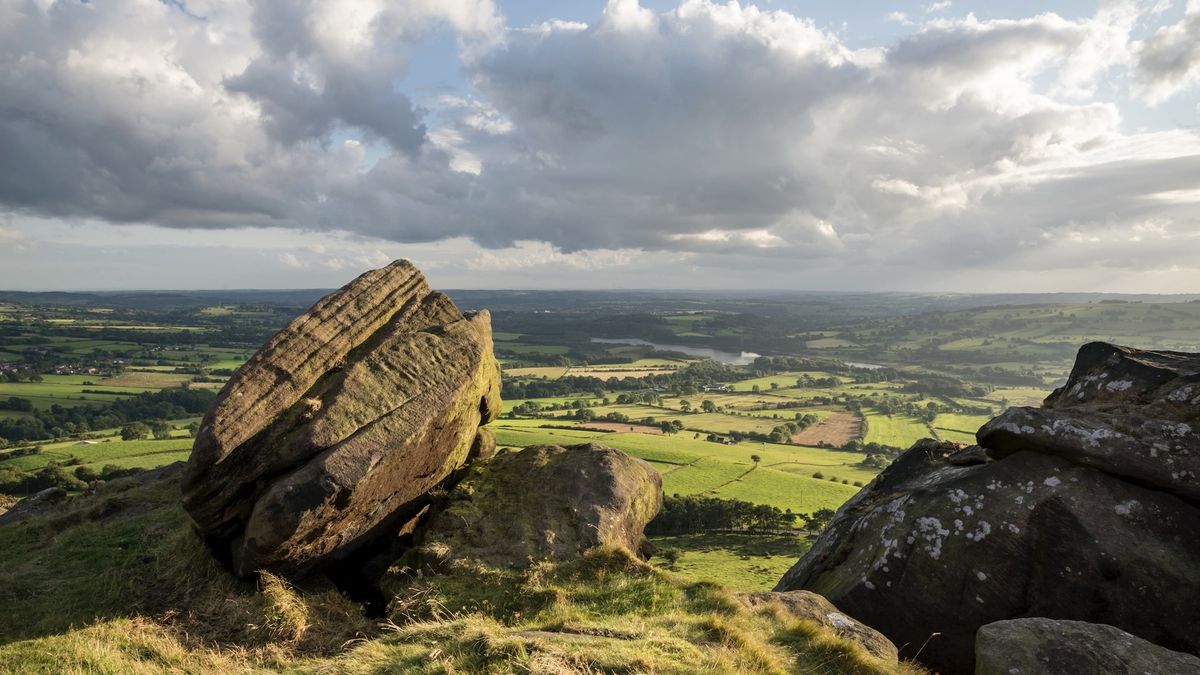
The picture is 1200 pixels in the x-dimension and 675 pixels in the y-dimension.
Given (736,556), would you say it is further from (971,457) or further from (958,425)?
(958,425)

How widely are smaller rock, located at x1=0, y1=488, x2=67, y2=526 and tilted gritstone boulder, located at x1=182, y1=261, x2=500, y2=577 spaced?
13366mm

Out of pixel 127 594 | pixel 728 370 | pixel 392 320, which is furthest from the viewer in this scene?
pixel 728 370

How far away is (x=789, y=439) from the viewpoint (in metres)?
103

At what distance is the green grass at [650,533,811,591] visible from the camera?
132 ft

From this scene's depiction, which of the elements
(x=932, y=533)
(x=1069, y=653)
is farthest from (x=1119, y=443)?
(x=1069, y=653)

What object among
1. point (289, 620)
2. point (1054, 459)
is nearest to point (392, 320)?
point (289, 620)

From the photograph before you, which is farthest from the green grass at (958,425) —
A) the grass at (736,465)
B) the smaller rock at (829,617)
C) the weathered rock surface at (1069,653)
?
the weathered rock surface at (1069,653)

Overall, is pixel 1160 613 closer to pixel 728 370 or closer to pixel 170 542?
pixel 170 542

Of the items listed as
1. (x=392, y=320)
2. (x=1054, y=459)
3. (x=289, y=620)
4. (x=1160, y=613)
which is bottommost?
(x=289, y=620)

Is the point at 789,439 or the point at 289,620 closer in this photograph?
the point at 289,620

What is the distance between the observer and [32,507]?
22891 mm

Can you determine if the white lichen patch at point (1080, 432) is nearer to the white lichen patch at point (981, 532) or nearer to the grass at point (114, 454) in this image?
the white lichen patch at point (981, 532)

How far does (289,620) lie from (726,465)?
68.1 meters

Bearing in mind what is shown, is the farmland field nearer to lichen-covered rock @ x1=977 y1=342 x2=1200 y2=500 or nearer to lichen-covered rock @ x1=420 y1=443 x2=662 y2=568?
lichen-covered rock @ x1=420 y1=443 x2=662 y2=568
